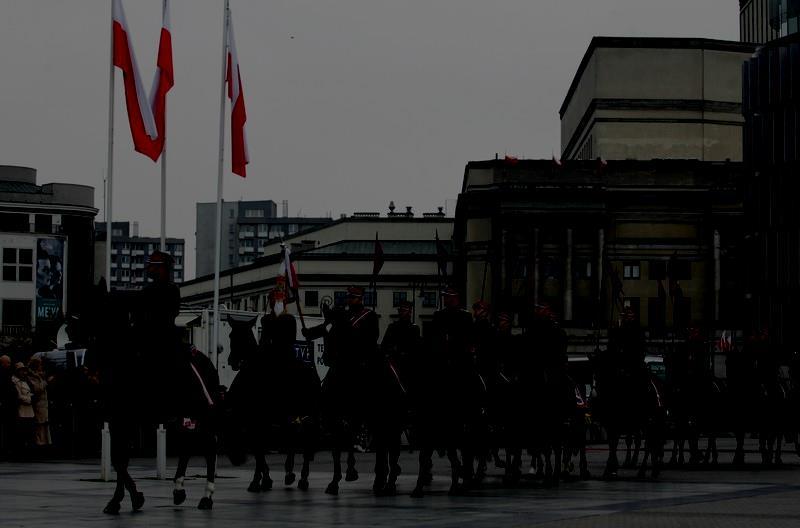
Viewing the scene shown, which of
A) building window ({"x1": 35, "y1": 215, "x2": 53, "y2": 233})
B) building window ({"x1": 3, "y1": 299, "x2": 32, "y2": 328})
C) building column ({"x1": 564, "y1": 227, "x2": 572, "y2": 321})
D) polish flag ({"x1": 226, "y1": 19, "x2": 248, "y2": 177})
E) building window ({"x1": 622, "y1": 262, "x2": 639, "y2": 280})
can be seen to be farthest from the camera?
building window ({"x1": 35, "y1": 215, "x2": 53, "y2": 233})

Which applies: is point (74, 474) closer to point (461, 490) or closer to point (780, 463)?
point (461, 490)

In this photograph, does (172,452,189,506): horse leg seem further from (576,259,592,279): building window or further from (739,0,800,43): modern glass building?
(576,259,592,279): building window

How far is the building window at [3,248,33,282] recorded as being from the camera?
4719 inches

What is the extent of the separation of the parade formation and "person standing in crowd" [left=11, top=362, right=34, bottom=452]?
991cm

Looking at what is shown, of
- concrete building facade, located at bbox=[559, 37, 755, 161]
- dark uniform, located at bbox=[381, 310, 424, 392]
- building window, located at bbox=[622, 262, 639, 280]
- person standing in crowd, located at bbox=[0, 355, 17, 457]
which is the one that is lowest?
person standing in crowd, located at bbox=[0, 355, 17, 457]

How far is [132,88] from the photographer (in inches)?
1083

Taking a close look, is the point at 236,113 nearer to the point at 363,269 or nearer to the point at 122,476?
the point at 122,476

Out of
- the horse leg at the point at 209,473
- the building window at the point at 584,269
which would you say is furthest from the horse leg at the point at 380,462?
the building window at the point at 584,269

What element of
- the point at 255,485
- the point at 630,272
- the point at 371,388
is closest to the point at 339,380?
the point at 371,388

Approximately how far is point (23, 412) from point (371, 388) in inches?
553

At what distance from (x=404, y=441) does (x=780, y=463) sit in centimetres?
1946

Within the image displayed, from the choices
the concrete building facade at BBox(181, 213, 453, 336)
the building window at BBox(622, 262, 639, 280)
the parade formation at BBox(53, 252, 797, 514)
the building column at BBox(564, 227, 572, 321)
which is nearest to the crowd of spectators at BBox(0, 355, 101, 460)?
the parade formation at BBox(53, 252, 797, 514)

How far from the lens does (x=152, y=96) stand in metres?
28.6

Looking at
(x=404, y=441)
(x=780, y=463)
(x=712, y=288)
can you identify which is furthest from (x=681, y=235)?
(x=780, y=463)
